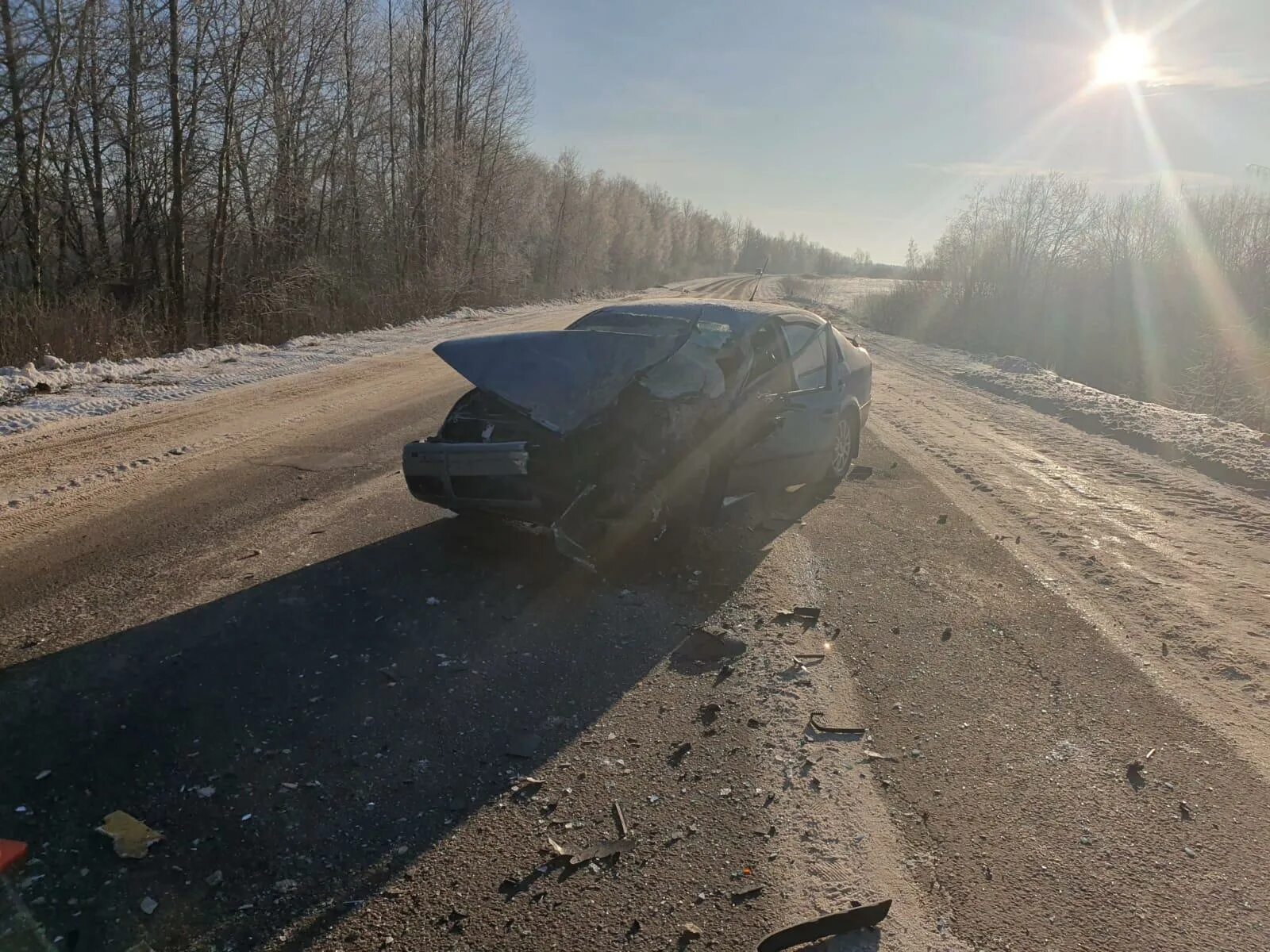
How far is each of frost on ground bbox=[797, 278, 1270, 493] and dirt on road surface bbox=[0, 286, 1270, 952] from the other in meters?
2.59

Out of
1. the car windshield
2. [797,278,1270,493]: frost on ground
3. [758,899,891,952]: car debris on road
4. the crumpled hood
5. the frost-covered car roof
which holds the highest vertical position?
the frost-covered car roof

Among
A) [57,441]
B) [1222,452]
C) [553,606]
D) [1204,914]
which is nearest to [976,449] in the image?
[1222,452]

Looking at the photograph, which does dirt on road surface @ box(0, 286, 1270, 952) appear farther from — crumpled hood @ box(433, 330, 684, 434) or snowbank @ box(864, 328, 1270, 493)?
snowbank @ box(864, 328, 1270, 493)

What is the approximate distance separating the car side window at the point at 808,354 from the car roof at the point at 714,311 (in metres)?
0.14

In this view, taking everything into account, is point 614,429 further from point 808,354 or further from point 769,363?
point 808,354

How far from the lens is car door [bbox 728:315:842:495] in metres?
5.85

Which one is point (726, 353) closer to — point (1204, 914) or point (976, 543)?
point (976, 543)

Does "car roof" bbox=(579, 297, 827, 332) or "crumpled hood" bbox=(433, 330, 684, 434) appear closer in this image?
"crumpled hood" bbox=(433, 330, 684, 434)

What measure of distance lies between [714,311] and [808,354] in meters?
1.03

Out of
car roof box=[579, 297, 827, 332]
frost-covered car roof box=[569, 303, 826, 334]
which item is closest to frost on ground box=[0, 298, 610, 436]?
frost-covered car roof box=[569, 303, 826, 334]

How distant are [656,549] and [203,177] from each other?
59.0 ft

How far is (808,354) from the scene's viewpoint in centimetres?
679

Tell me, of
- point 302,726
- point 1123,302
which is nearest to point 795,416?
point 302,726

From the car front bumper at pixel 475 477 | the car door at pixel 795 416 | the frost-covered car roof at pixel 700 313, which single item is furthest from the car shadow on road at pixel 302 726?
the frost-covered car roof at pixel 700 313
